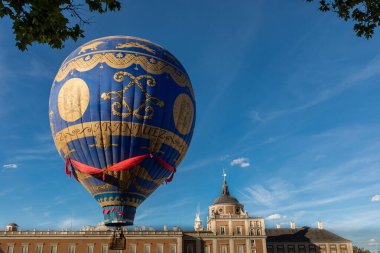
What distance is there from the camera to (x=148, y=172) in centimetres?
2312

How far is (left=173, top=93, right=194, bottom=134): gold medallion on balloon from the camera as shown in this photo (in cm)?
2414

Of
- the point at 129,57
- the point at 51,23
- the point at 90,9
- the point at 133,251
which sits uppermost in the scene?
the point at 129,57

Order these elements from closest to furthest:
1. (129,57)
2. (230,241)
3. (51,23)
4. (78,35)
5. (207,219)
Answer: (51,23) < (78,35) < (129,57) < (230,241) < (207,219)

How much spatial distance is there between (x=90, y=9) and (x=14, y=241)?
63055mm

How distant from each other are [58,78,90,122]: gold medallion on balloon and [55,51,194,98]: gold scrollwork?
40.2 inches

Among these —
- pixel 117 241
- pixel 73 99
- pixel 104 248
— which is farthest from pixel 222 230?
pixel 73 99

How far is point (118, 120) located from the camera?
2205 cm

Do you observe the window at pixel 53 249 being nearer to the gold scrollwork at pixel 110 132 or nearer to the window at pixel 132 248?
the window at pixel 132 248

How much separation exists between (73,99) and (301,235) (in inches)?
2567

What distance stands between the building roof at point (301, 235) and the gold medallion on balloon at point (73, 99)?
6099 centimetres

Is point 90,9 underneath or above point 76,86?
underneath

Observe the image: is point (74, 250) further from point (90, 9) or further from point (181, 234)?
point (90, 9)

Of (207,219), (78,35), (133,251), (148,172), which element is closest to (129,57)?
(148,172)

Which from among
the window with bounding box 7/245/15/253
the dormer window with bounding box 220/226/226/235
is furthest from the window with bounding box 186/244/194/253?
the window with bounding box 7/245/15/253
